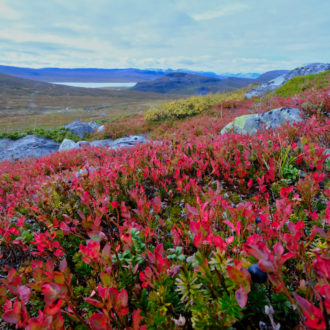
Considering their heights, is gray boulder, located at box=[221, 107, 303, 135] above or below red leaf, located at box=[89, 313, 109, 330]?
above

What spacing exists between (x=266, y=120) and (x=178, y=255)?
27.7 feet

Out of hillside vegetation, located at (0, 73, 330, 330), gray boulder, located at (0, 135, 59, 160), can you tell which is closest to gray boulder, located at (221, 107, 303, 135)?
hillside vegetation, located at (0, 73, 330, 330)

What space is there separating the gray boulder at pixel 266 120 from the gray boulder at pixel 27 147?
13.0 metres

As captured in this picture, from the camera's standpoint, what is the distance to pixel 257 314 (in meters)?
1.32

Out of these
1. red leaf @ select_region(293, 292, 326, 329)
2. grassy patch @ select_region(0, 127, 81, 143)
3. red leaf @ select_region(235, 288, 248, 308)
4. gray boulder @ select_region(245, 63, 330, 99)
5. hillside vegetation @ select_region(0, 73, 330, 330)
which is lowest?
grassy patch @ select_region(0, 127, 81, 143)

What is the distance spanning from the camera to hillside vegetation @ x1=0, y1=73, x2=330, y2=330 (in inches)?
45.8

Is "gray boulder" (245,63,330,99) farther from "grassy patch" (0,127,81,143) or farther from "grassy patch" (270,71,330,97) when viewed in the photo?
"grassy patch" (0,127,81,143)

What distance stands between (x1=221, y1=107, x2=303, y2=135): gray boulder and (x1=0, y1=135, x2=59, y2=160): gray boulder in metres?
13.0

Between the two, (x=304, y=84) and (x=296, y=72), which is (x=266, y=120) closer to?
(x=304, y=84)

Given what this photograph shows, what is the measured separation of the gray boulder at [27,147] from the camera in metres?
14.8

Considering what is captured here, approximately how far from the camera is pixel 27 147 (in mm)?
15453

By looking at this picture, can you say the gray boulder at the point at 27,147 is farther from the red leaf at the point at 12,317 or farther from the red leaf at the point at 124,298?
the red leaf at the point at 124,298

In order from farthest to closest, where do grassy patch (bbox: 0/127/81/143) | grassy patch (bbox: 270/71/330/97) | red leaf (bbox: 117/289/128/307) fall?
grassy patch (bbox: 0/127/81/143), grassy patch (bbox: 270/71/330/97), red leaf (bbox: 117/289/128/307)

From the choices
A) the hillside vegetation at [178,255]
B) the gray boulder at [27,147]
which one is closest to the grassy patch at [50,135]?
the gray boulder at [27,147]
